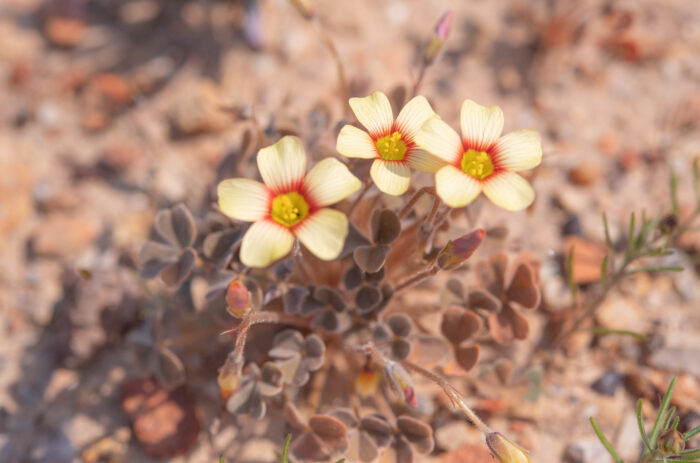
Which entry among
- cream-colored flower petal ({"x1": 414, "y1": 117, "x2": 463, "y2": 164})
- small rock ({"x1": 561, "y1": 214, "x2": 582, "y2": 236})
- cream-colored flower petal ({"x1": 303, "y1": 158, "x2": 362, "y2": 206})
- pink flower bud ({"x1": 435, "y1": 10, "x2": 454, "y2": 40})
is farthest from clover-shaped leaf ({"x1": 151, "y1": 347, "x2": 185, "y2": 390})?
small rock ({"x1": 561, "y1": 214, "x2": 582, "y2": 236})

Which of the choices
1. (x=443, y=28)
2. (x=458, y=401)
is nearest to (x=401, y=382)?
(x=458, y=401)

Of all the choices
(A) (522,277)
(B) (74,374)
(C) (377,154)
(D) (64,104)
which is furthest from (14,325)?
(A) (522,277)

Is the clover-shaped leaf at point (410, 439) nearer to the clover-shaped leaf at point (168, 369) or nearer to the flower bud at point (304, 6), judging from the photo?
the clover-shaped leaf at point (168, 369)

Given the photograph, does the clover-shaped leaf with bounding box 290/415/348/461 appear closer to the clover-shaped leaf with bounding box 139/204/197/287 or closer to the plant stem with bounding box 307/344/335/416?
the plant stem with bounding box 307/344/335/416

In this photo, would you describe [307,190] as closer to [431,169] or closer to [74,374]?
[431,169]

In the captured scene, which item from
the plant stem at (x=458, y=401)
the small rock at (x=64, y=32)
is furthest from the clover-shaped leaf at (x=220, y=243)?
the small rock at (x=64, y=32)

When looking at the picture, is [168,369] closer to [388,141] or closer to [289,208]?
[289,208]
